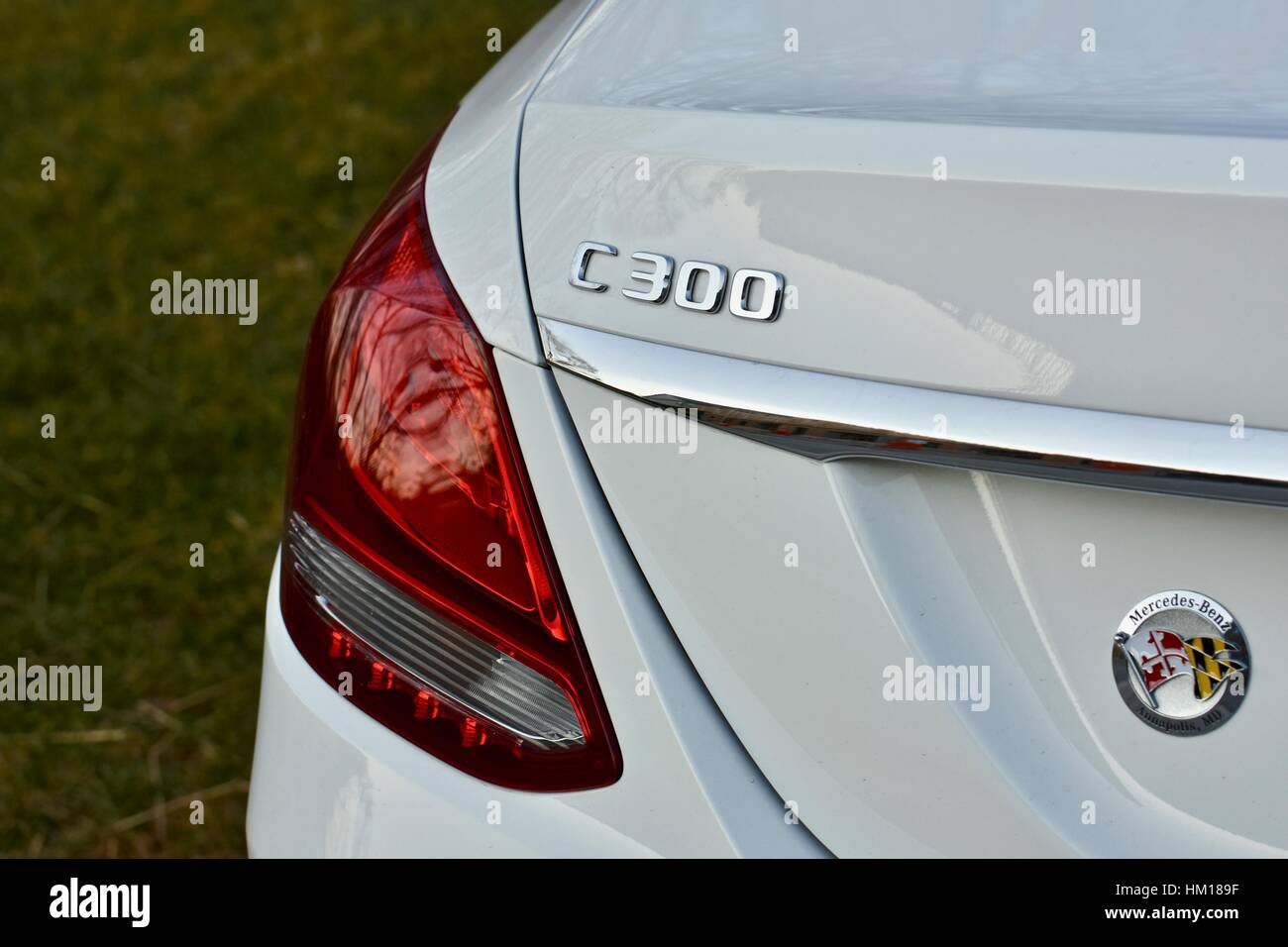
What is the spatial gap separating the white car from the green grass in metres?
1.62

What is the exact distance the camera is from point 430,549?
134cm

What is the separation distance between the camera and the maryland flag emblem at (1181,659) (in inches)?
43.7

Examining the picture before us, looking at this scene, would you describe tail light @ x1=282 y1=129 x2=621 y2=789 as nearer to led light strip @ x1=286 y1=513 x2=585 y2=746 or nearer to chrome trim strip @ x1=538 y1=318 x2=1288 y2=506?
led light strip @ x1=286 y1=513 x2=585 y2=746

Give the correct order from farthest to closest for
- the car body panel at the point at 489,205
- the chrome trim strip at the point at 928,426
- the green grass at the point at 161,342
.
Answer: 1. the green grass at the point at 161,342
2. the car body panel at the point at 489,205
3. the chrome trim strip at the point at 928,426

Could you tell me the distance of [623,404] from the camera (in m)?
1.21

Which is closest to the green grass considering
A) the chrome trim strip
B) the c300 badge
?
the chrome trim strip

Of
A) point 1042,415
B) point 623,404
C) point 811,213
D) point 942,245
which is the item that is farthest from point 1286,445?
point 623,404

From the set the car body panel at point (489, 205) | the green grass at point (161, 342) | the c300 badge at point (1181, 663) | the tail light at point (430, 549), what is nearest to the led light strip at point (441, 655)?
the tail light at point (430, 549)

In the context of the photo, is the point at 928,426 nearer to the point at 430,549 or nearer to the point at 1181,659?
the point at 1181,659

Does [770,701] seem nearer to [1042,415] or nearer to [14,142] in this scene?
[1042,415]

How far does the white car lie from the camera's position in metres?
1.09

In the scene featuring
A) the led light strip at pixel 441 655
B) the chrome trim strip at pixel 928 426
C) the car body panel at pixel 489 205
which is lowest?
the led light strip at pixel 441 655

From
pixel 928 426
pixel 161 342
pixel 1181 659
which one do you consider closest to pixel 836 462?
pixel 928 426

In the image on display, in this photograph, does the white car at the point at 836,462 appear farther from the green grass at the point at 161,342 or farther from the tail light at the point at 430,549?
the green grass at the point at 161,342
